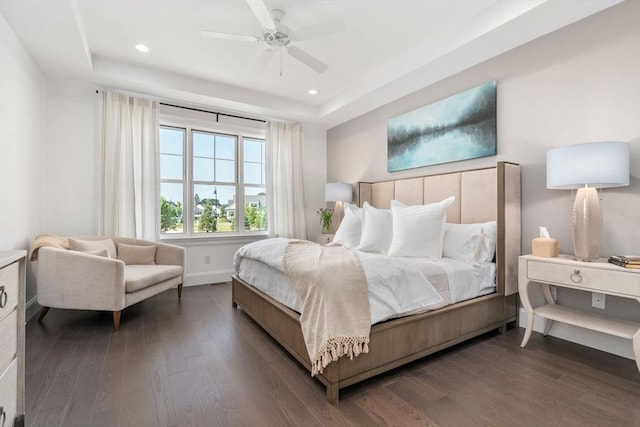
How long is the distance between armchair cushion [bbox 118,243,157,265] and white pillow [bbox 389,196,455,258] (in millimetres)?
2802

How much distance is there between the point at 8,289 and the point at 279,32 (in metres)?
2.55

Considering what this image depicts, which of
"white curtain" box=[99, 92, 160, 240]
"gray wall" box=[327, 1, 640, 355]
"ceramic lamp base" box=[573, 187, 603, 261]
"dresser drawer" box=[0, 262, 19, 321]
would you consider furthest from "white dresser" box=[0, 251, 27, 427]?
"gray wall" box=[327, 1, 640, 355]

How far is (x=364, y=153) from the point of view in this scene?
4641 mm

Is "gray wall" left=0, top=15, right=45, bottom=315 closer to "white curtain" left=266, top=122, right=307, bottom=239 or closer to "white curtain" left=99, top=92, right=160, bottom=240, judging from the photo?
"white curtain" left=99, top=92, right=160, bottom=240

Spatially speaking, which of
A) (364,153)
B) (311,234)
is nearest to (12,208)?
(311,234)

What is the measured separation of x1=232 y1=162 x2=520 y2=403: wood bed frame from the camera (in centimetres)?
182

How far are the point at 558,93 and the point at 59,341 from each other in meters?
4.62

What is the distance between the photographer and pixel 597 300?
89.4 inches

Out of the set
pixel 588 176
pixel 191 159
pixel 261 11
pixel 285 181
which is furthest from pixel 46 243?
pixel 588 176

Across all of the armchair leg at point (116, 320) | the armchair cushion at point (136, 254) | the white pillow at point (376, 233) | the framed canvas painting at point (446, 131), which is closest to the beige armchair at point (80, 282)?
the armchair leg at point (116, 320)

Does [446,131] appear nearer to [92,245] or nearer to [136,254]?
[136,254]

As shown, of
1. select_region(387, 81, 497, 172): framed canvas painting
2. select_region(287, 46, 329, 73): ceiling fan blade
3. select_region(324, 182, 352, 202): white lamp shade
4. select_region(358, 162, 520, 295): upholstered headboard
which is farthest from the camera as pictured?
select_region(324, 182, 352, 202): white lamp shade

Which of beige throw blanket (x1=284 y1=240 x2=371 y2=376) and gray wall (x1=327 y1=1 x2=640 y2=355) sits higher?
gray wall (x1=327 y1=1 x2=640 y2=355)

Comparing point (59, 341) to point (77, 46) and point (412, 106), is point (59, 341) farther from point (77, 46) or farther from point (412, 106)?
point (412, 106)
